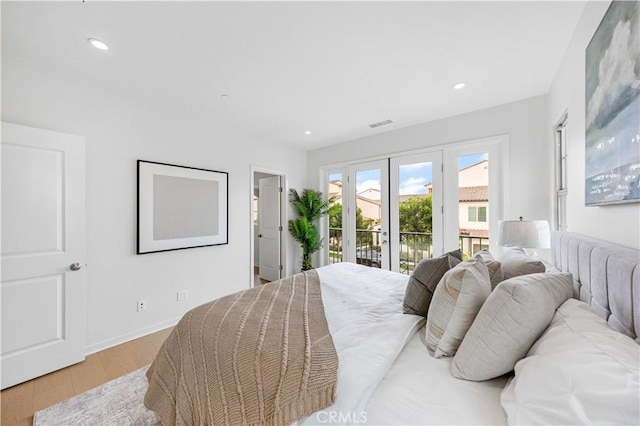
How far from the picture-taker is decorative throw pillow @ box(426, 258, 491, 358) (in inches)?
41.8

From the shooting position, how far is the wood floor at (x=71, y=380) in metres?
1.68

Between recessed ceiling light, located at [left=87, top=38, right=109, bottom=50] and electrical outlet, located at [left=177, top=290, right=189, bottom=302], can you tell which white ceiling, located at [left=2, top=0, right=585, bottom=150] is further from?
electrical outlet, located at [left=177, top=290, right=189, bottom=302]

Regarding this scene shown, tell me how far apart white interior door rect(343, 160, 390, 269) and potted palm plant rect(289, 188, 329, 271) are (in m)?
0.53

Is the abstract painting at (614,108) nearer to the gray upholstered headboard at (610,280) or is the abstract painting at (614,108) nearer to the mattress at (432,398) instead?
the gray upholstered headboard at (610,280)

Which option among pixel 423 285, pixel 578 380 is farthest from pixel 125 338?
pixel 578 380

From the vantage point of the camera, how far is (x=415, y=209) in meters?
3.53

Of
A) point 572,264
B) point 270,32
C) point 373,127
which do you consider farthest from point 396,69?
point 572,264

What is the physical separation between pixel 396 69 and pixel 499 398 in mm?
2245

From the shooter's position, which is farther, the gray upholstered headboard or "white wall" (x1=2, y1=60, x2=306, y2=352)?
"white wall" (x1=2, y1=60, x2=306, y2=352)

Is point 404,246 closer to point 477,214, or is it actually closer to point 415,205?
point 415,205

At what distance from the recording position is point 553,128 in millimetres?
2320

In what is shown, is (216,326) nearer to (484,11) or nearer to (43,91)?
(484,11)

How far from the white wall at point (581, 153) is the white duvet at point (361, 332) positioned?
0.95 m

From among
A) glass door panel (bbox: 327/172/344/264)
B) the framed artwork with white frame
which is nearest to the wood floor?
the framed artwork with white frame
